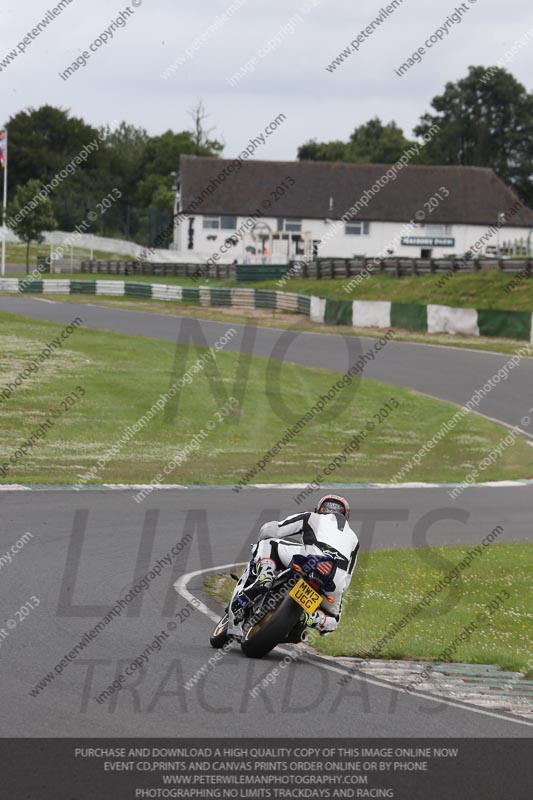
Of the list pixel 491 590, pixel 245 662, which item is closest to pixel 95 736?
pixel 245 662

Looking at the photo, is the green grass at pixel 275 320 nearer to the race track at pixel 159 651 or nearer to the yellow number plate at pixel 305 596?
the race track at pixel 159 651

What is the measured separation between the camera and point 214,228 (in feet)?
280

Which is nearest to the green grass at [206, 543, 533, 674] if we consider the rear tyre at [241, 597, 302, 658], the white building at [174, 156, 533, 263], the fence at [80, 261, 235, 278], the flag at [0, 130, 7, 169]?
the rear tyre at [241, 597, 302, 658]

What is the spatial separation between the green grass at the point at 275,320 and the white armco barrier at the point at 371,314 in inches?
20.8

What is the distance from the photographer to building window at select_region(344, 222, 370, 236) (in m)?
85.0

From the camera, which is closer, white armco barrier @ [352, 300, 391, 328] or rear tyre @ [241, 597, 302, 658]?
rear tyre @ [241, 597, 302, 658]

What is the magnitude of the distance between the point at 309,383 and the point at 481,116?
8239 centimetres

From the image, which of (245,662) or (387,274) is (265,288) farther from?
(245,662)

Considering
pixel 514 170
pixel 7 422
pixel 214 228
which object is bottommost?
pixel 7 422

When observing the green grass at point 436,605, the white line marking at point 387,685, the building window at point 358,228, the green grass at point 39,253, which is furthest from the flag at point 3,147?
the white line marking at point 387,685

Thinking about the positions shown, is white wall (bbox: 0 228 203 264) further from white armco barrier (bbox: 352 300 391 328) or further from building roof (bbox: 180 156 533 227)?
white armco barrier (bbox: 352 300 391 328)

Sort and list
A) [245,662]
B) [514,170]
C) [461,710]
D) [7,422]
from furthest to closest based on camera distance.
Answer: [514,170] → [7,422] → [245,662] → [461,710]

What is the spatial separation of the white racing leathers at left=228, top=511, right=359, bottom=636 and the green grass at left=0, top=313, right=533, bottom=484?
11209 mm

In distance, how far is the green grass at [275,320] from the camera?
43531 mm
